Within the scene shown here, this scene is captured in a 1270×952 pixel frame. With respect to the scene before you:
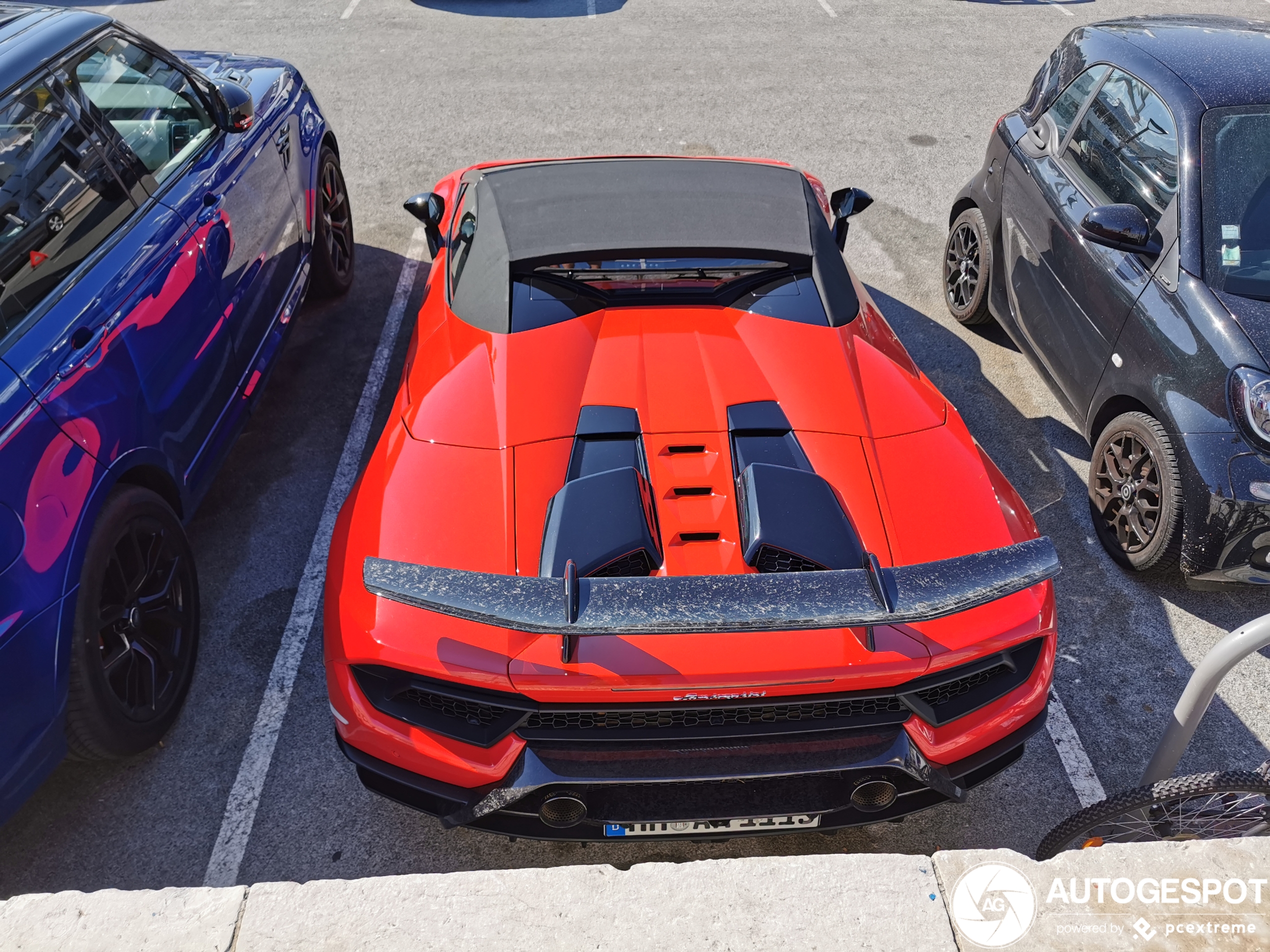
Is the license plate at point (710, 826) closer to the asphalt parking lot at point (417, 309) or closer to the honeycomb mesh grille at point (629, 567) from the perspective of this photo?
the asphalt parking lot at point (417, 309)

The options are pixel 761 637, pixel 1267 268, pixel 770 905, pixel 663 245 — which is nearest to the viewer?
pixel 770 905

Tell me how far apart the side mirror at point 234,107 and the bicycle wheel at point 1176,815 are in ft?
14.4

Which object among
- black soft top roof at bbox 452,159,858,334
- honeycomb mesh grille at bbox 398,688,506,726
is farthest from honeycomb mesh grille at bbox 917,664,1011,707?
black soft top roof at bbox 452,159,858,334

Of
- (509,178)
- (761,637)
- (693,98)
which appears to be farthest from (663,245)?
(693,98)

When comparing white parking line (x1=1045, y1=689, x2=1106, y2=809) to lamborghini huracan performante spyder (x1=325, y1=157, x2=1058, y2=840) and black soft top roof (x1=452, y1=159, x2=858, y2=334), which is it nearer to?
lamborghini huracan performante spyder (x1=325, y1=157, x2=1058, y2=840)

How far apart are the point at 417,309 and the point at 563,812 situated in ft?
12.8

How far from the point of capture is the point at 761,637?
253 cm

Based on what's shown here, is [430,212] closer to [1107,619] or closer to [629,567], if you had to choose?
[629,567]

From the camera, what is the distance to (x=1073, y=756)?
3471 millimetres

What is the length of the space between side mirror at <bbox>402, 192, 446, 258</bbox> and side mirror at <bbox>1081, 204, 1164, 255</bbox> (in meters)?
2.85

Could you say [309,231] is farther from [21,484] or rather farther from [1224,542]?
[1224,542]

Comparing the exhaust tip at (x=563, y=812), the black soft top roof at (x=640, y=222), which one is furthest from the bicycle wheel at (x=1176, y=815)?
the black soft top roof at (x=640, y=222)

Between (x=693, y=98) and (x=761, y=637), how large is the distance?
7.35m

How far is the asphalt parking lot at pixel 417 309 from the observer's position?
321 cm
